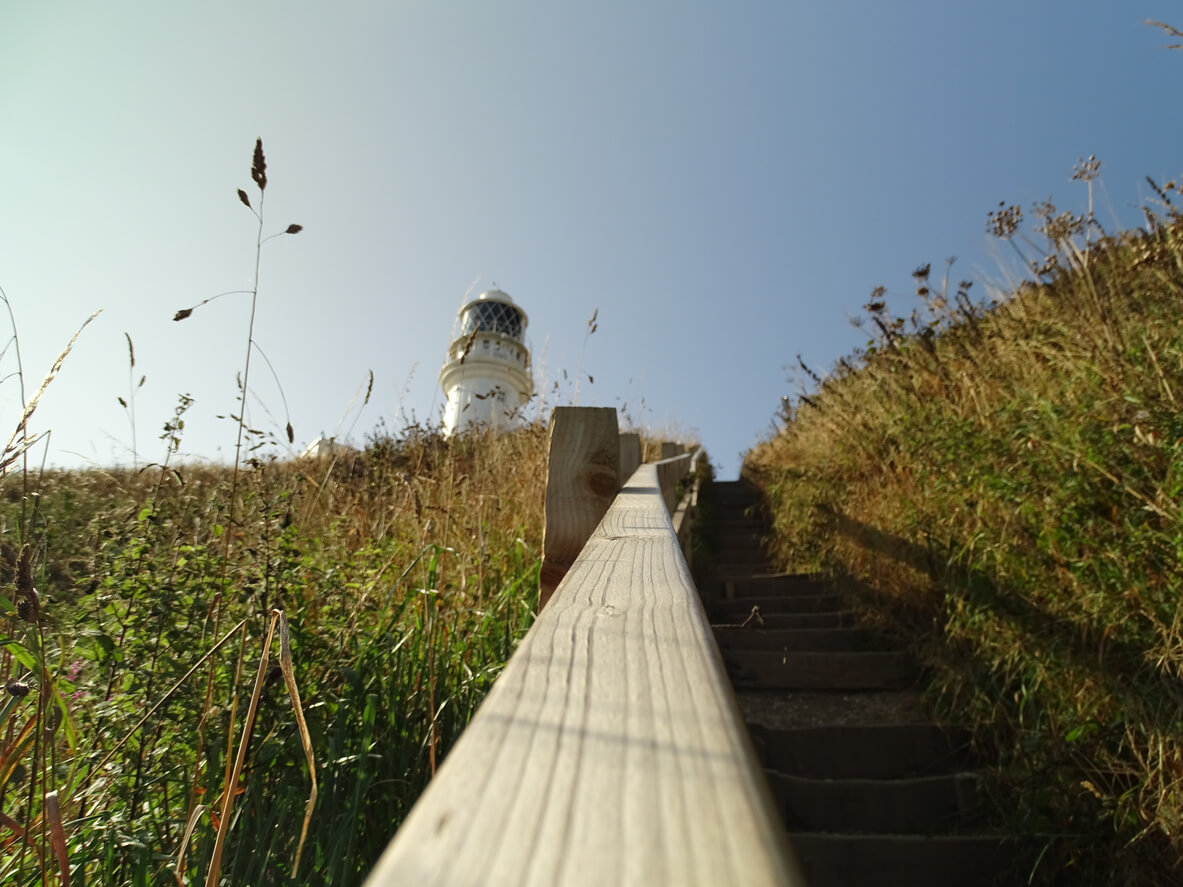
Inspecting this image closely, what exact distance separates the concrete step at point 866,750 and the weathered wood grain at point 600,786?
2.86m

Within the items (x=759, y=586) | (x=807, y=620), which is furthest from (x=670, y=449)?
(x=807, y=620)

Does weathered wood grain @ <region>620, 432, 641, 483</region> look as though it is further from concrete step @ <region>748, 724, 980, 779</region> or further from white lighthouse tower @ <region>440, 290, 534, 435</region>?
white lighthouse tower @ <region>440, 290, 534, 435</region>

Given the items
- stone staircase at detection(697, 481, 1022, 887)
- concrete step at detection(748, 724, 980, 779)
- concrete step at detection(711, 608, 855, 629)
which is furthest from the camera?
concrete step at detection(711, 608, 855, 629)

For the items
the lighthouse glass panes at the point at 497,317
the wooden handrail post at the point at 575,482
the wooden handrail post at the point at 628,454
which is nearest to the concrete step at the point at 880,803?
the wooden handrail post at the point at 628,454

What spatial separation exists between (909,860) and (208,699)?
251 cm

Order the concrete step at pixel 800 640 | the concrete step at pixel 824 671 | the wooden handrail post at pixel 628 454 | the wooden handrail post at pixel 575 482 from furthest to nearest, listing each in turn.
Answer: the concrete step at pixel 800 640
the concrete step at pixel 824 671
the wooden handrail post at pixel 628 454
the wooden handrail post at pixel 575 482

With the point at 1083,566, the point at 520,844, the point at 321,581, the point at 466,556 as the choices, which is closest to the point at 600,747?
the point at 520,844

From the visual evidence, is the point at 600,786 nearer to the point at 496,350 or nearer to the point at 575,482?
the point at 575,482

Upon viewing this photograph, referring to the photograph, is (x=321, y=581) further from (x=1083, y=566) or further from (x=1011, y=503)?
(x=1011, y=503)

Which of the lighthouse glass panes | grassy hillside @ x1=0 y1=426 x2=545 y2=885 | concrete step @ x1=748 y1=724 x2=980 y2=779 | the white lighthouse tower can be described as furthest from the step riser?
the lighthouse glass panes

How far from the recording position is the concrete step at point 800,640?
3764 mm

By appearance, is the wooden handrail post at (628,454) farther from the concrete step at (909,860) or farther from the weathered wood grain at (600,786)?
the weathered wood grain at (600,786)

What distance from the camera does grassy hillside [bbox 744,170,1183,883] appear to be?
77.0 inches

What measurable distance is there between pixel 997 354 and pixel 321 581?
4.21m
